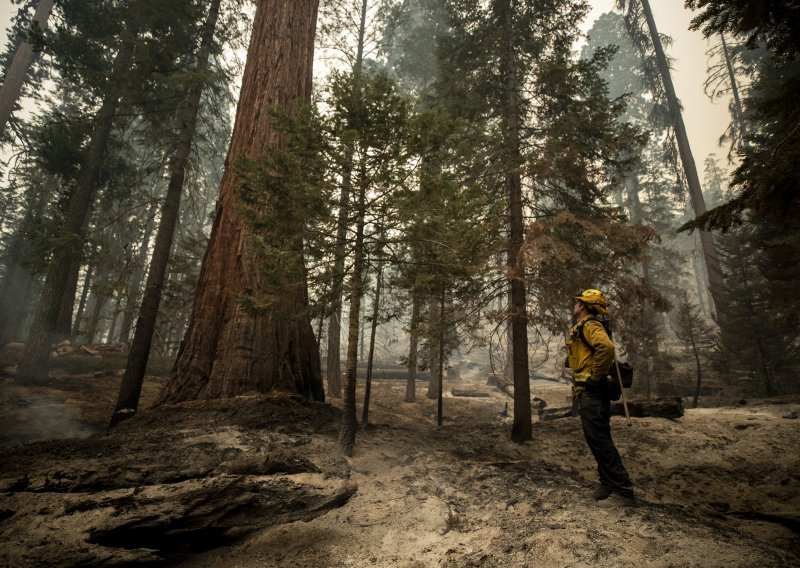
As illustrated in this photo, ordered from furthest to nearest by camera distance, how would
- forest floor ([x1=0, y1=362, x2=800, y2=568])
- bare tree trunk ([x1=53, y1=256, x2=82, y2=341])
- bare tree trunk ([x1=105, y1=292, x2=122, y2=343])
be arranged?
bare tree trunk ([x1=53, y1=256, x2=82, y2=341])
bare tree trunk ([x1=105, y1=292, x2=122, y2=343])
forest floor ([x1=0, y1=362, x2=800, y2=568])

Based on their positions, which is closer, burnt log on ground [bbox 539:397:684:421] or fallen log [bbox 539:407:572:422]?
burnt log on ground [bbox 539:397:684:421]

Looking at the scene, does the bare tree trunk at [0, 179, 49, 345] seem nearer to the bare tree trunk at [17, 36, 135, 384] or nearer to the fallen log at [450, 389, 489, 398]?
the bare tree trunk at [17, 36, 135, 384]

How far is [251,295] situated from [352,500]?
12.8ft

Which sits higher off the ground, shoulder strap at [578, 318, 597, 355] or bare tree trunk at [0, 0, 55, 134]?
bare tree trunk at [0, 0, 55, 134]

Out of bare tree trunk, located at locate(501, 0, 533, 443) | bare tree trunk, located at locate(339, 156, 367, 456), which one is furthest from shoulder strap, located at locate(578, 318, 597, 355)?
bare tree trunk, located at locate(339, 156, 367, 456)

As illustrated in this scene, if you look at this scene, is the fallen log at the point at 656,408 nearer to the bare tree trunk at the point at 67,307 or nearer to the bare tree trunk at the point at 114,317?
the bare tree trunk at the point at 114,317

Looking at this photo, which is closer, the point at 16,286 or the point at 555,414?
the point at 555,414

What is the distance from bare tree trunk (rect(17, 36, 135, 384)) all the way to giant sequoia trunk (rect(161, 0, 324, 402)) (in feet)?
17.1

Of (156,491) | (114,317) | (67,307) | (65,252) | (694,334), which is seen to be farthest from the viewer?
(694,334)

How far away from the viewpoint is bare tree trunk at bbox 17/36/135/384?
9562 mm

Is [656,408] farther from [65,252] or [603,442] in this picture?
[65,252]

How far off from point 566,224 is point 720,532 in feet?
20.0

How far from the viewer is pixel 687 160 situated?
673 inches

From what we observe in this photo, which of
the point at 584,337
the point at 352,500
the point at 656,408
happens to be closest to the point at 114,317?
the point at 352,500
